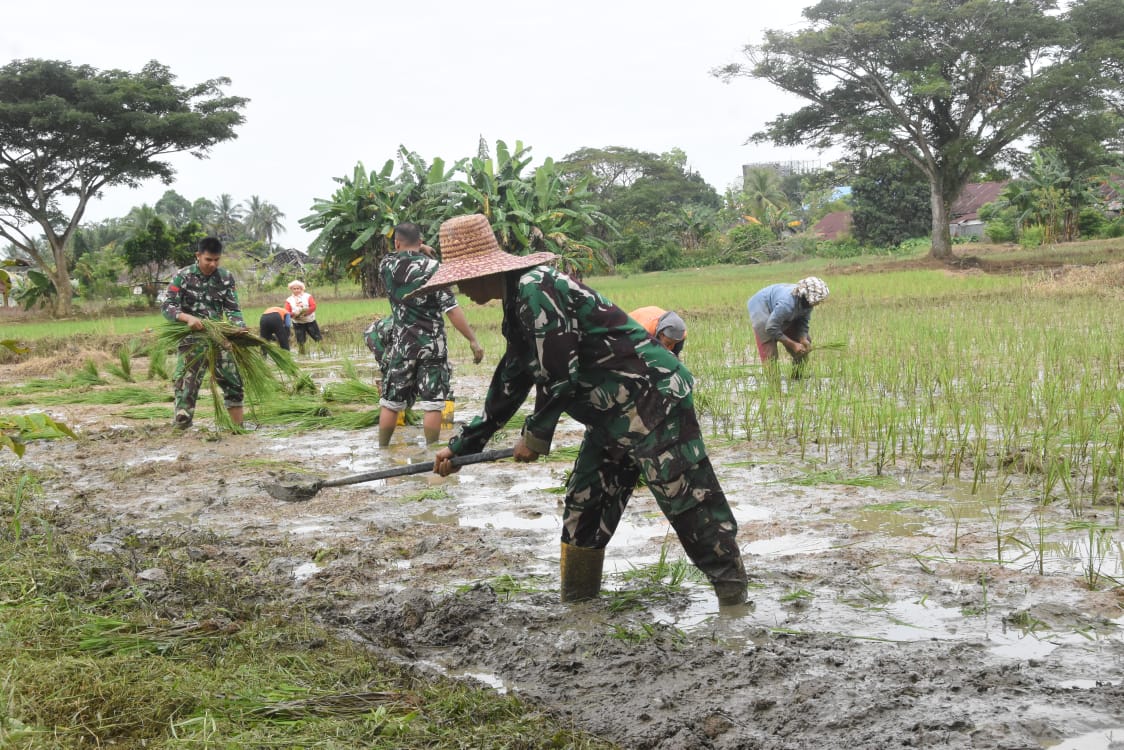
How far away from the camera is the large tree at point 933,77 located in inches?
842

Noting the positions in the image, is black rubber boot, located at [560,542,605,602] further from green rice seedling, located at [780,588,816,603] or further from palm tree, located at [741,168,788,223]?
palm tree, located at [741,168,788,223]

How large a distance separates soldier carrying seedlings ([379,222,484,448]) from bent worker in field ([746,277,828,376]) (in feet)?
7.21

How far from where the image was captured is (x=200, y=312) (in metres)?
6.31

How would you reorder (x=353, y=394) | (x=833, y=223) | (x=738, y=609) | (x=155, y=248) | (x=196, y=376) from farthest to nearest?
(x=833, y=223)
(x=155, y=248)
(x=353, y=394)
(x=196, y=376)
(x=738, y=609)

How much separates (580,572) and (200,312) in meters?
4.20

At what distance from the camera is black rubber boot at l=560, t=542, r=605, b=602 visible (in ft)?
9.86

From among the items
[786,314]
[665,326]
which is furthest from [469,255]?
[786,314]

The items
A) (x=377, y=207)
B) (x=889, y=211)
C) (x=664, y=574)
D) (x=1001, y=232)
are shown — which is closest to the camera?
(x=664, y=574)

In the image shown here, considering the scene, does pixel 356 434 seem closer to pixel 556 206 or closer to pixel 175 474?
pixel 175 474

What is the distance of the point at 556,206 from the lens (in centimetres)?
2098

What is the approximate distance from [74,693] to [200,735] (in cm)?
36

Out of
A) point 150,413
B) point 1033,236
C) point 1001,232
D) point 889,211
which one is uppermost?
point 889,211

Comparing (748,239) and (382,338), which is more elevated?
(748,239)

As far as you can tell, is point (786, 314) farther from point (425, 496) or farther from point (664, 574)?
point (664, 574)
